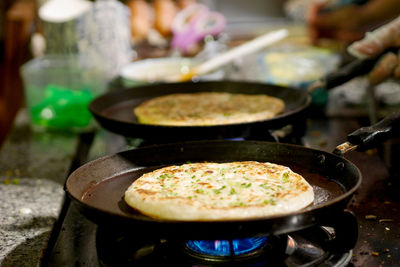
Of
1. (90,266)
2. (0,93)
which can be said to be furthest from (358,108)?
(0,93)

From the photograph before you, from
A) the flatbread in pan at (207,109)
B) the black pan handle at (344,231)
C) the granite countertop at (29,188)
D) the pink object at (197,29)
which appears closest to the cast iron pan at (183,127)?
the flatbread in pan at (207,109)

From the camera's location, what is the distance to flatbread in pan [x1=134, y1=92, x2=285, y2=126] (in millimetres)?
2209

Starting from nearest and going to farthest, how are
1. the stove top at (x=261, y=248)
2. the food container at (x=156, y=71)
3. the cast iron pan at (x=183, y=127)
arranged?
the stove top at (x=261, y=248) < the cast iron pan at (x=183, y=127) < the food container at (x=156, y=71)

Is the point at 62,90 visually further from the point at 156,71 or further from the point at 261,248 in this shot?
the point at 261,248

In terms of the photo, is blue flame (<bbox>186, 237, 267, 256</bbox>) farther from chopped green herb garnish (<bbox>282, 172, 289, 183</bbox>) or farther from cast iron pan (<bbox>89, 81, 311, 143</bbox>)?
cast iron pan (<bbox>89, 81, 311, 143</bbox>)

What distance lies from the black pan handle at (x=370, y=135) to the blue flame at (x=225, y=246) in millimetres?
389

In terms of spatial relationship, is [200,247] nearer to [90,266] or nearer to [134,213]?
[134,213]

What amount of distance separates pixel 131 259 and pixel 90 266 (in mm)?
119

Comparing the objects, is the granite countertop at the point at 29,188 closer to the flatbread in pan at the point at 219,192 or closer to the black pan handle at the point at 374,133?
the flatbread in pan at the point at 219,192

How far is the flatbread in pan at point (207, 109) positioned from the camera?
2.21 meters

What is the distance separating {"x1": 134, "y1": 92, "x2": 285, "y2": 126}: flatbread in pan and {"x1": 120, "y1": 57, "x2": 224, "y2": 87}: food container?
0.39m

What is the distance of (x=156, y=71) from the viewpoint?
3387 mm

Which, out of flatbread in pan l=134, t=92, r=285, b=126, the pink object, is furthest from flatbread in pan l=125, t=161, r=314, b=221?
the pink object

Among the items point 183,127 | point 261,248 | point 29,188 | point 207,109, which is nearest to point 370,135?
point 261,248
